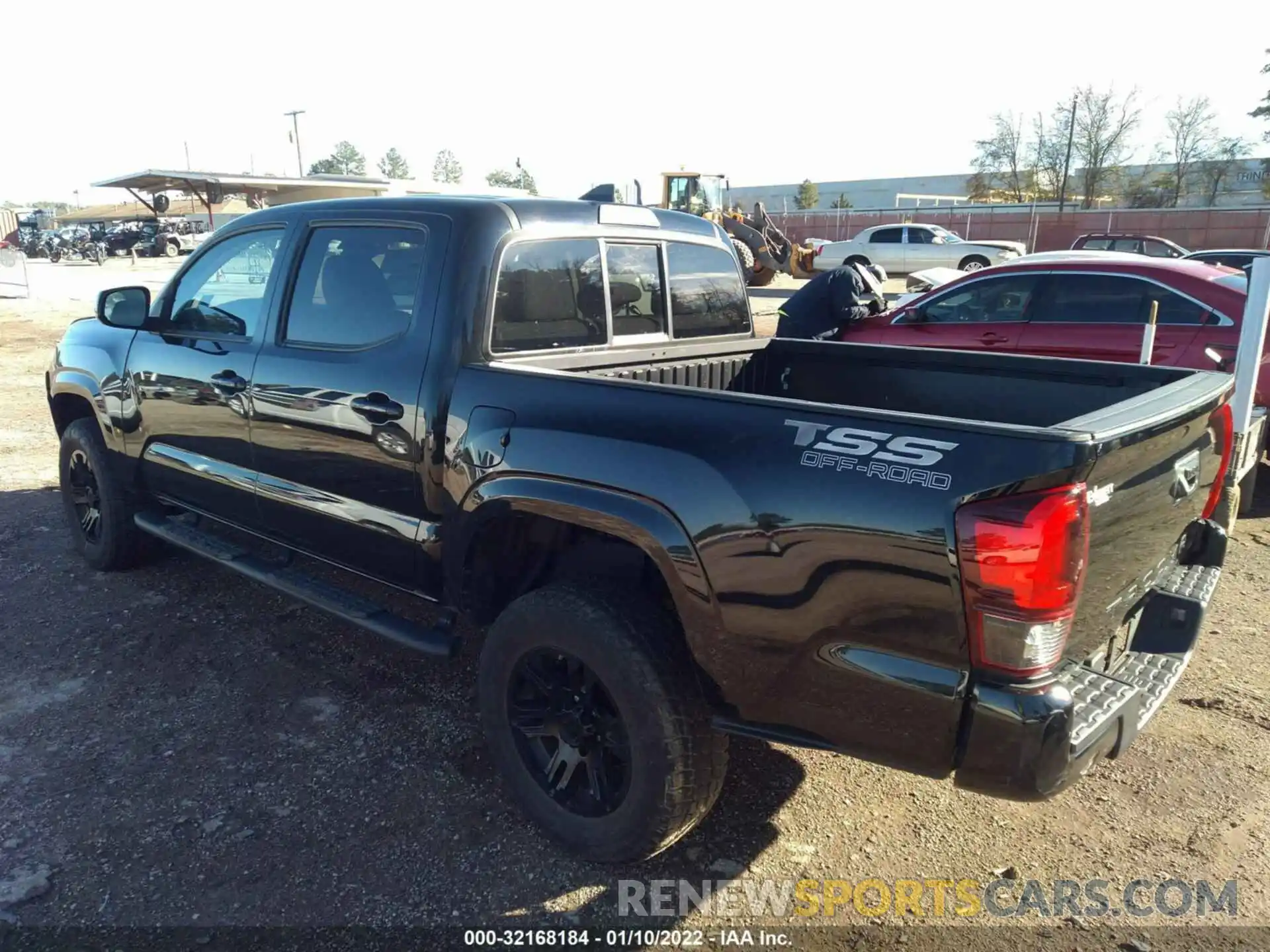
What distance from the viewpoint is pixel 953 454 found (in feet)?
6.58

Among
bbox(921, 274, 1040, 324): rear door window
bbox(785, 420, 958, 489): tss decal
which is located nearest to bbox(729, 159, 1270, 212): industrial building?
bbox(921, 274, 1040, 324): rear door window

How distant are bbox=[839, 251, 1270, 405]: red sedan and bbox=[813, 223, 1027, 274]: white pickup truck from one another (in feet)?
56.2

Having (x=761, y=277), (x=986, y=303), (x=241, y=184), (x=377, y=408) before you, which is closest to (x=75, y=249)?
(x=241, y=184)

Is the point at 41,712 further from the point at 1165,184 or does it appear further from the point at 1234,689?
the point at 1165,184

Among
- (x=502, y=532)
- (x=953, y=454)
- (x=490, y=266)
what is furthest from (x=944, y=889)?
(x=490, y=266)

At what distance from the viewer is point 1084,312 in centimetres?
720

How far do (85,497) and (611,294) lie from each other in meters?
3.53

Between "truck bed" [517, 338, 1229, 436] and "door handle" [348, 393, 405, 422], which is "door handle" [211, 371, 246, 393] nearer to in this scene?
"door handle" [348, 393, 405, 422]

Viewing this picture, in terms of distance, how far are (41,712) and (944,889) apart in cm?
351

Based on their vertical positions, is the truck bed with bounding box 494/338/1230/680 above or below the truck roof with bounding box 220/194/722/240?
below

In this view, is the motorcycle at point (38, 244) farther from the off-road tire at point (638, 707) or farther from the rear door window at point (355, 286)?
the off-road tire at point (638, 707)

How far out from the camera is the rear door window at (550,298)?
10.4 ft

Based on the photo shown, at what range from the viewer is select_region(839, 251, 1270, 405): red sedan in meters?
6.63

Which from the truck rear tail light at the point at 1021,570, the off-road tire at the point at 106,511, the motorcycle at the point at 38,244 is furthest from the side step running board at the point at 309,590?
the motorcycle at the point at 38,244
